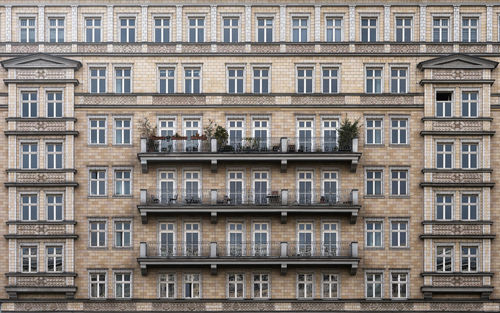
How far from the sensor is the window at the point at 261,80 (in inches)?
1610

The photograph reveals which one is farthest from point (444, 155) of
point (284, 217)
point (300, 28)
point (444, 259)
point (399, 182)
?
point (300, 28)

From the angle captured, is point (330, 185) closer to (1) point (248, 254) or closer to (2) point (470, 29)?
(1) point (248, 254)

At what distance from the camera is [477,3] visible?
40812 millimetres

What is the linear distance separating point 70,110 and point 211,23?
8.97m

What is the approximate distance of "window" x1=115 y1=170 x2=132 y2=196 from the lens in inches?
1592

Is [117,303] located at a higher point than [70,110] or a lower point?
lower

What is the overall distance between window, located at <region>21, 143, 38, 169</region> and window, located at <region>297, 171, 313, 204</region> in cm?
1422

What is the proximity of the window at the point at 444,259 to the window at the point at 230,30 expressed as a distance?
52.0 feet

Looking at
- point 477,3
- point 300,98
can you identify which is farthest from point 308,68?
point 477,3

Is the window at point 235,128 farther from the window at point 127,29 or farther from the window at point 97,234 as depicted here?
the window at point 97,234

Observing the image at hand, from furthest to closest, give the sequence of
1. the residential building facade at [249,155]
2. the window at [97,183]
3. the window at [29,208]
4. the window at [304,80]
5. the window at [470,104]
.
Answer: the window at [304,80] → the window at [97,183] → the window at [470,104] → the window at [29,208] → the residential building facade at [249,155]

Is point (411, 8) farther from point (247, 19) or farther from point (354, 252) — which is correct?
point (354, 252)

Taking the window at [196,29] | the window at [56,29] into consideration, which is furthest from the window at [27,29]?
the window at [196,29]

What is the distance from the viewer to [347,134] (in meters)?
39.7
